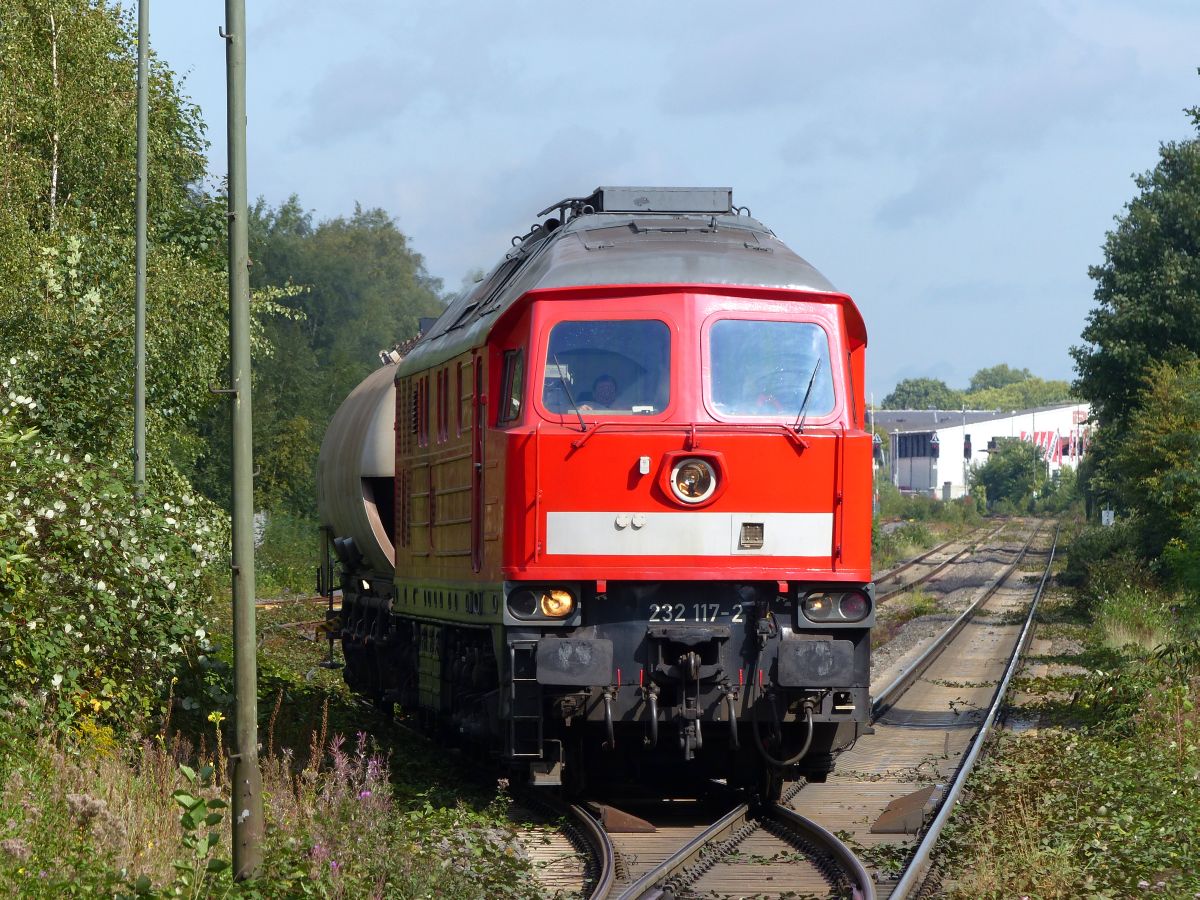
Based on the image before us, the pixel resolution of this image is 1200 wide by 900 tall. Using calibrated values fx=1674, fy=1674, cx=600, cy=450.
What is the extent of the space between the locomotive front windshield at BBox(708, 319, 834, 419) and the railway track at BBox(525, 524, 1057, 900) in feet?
9.04

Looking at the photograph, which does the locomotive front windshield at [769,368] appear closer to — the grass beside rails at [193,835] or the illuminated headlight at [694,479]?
the illuminated headlight at [694,479]

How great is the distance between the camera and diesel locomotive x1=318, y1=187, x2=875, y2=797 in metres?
10.9

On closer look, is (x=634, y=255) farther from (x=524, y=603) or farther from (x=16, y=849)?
(x=16, y=849)

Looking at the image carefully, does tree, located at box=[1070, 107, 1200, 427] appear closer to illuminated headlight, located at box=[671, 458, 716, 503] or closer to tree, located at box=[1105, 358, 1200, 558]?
tree, located at box=[1105, 358, 1200, 558]

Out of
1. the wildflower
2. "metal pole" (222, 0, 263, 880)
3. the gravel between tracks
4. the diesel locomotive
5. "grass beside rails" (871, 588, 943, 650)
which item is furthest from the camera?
"grass beside rails" (871, 588, 943, 650)

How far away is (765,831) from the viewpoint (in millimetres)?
11273

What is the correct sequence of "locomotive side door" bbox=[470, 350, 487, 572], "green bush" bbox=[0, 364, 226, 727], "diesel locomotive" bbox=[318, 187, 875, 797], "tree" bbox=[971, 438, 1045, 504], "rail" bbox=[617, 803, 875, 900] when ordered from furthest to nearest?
"tree" bbox=[971, 438, 1045, 504] < "locomotive side door" bbox=[470, 350, 487, 572] < "green bush" bbox=[0, 364, 226, 727] < "diesel locomotive" bbox=[318, 187, 875, 797] < "rail" bbox=[617, 803, 875, 900]

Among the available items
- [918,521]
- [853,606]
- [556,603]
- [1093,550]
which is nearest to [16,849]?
[556,603]

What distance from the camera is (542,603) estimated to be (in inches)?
430

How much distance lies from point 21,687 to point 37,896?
461 cm

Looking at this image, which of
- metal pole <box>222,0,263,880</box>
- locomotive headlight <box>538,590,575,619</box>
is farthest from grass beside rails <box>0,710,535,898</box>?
locomotive headlight <box>538,590,575,619</box>

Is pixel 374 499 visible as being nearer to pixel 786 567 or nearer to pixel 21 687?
pixel 21 687

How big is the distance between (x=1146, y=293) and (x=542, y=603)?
2994cm

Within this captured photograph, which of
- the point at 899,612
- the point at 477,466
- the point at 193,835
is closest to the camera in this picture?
the point at 193,835
